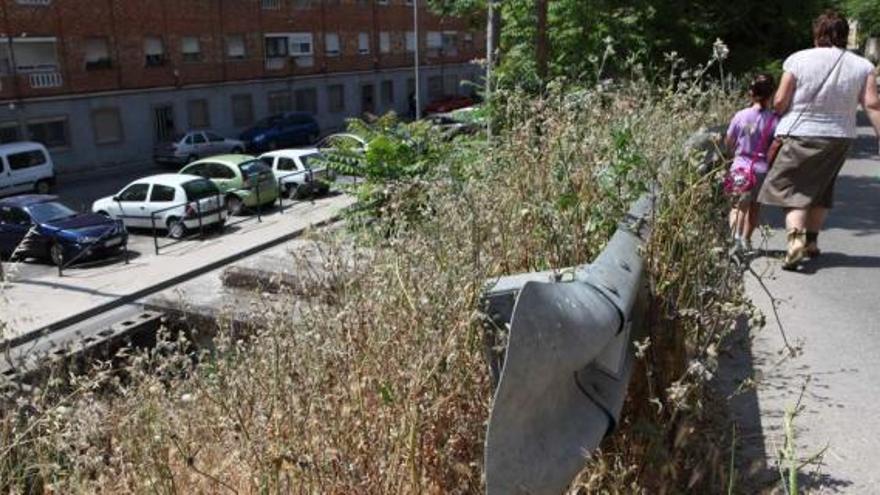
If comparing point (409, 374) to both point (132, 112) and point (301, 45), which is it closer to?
point (132, 112)

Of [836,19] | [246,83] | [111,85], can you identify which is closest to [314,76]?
[246,83]

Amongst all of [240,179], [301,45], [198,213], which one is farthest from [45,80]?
[301,45]

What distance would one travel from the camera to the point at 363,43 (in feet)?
150

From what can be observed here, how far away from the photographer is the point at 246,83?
126ft

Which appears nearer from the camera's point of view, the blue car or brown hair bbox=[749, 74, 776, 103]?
brown hair bbox=[749, 74, 776, 103]

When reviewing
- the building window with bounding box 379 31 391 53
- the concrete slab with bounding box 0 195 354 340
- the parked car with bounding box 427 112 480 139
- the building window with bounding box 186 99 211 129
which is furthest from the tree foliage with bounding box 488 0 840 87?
the building window with bounding box 379 31 391 53

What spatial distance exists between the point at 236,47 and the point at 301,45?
447cm

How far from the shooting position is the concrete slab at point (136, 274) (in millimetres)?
13086

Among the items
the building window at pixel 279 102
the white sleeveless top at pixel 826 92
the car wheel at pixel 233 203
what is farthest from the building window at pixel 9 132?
the white sleeveless top at pixel 826 92

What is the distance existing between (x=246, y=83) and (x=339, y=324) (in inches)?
1476

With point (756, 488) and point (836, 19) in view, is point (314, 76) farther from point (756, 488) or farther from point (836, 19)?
point (756, 488)

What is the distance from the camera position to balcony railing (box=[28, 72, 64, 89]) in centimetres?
2902

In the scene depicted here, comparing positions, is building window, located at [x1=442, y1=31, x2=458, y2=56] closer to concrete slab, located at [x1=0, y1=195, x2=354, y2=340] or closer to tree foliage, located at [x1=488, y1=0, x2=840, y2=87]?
→ concrete slab, located at [x1=0, y1=195, x2=354, y2=340]

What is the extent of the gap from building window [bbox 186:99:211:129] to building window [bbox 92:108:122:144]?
12.3ft
